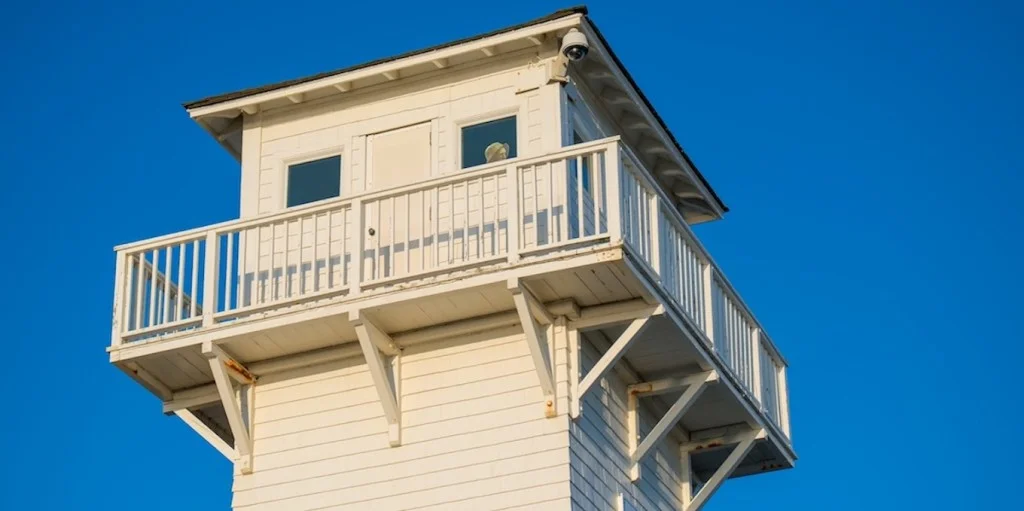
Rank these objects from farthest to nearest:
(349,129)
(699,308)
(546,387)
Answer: (349,129), (699,308), (546,387)

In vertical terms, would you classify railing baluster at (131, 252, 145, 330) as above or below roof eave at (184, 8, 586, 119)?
below

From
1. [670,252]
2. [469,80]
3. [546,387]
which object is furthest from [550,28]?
[546,387]

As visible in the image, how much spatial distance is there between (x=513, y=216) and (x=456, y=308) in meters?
1.44

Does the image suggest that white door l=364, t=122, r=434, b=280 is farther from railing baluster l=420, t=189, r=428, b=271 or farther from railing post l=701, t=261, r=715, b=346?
railing post l=701, t=261, r=715, b=346

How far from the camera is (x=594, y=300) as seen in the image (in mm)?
23594

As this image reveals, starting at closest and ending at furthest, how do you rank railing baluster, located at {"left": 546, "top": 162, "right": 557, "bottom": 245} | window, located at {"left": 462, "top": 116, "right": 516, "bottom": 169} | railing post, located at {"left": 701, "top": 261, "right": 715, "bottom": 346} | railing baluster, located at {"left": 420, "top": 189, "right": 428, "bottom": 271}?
1. railing baluster, located at {"left": 546, "top": 162, "right": 557, "bottom": 245}
2. railing baluster, located at {"left": 420, "top": 189, "right": 428, "bottom": 271}
3. railing post, located at {"left": 701, "top": 261, "right": 715, "bottom": 346}
4. window, located at {"left": 462, "top": 116, "right": 516, "bottom": 169}

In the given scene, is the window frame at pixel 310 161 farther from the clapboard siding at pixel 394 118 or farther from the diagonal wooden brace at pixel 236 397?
the diagonal wooden brace at pixel 236 397

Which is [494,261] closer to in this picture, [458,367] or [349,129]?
[458,367]

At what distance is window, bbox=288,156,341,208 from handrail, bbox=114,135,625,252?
1890mm

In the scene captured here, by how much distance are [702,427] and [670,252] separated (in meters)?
3.37

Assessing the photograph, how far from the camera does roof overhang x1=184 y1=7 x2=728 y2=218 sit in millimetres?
25672

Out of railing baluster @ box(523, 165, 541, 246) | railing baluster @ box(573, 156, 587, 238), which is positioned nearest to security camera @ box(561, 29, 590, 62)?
railing baluster @ box(573, 156, 587, 238)

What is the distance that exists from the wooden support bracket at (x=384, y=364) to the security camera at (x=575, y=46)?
3.94 metres

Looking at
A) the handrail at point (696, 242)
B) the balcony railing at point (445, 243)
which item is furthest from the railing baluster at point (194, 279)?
the handrail at point (696, 242)
